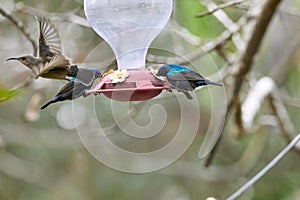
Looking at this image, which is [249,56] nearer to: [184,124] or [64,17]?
[64,17]

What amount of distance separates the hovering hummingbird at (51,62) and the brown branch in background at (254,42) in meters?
0.66

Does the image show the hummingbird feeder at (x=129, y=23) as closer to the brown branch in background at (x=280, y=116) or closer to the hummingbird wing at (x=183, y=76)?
the hummingbird wing at (x=183, y=76)

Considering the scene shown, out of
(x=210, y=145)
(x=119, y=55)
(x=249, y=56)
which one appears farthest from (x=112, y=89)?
(x=210, y=145)

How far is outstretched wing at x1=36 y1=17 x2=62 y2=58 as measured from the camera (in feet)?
5.98

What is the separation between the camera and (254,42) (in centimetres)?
229

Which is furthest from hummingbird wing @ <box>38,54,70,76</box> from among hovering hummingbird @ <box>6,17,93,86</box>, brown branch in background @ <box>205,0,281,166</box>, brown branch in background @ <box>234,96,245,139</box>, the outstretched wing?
brown branch in background @ <box>234,96,245,139</box>

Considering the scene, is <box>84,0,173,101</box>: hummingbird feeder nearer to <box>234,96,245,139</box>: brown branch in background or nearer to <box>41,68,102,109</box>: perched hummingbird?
<box>41,68,102,109</box>: perched hummingbird

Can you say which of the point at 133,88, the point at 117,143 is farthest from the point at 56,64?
the point at 117,143

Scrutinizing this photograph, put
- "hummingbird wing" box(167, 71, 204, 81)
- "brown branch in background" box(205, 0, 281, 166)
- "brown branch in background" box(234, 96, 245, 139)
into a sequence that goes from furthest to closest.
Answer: "brown branch in background" box(234, 96, 245, 139)
"brown branch in background" box(205, 0, 281, 166)
"hummingbird wing" box(167, 71, 204, 81)

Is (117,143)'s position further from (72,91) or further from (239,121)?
(72,91)

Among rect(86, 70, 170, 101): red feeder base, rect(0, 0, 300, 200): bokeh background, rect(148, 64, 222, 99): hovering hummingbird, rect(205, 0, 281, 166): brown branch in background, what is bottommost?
rect(0, 0, 300, 200): bokeh background

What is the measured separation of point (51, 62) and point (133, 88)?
0.21 m

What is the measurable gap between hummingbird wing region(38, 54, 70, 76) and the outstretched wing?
0.14 m

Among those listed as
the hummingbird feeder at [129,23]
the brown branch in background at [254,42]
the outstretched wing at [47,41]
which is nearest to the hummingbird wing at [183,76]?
the hummingbird feeder at [129,23]
